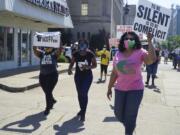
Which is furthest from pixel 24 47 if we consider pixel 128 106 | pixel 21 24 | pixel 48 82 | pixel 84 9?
pixel 84 9

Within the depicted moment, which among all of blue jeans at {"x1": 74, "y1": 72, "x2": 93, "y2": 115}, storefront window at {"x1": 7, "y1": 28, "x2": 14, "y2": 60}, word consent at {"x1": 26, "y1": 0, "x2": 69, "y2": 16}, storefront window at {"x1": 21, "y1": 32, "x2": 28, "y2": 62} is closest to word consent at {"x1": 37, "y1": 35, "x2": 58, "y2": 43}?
blue jeans at {"x1": 74, "y1": 72, "x2": 93, "y2": 115}

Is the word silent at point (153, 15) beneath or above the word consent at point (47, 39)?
above

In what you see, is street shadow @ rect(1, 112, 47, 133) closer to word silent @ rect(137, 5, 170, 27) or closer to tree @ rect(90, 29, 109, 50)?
word silent @ rect(137, 5, 170, 27)

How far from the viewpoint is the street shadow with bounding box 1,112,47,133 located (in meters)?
8.56

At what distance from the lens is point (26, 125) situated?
902 cm

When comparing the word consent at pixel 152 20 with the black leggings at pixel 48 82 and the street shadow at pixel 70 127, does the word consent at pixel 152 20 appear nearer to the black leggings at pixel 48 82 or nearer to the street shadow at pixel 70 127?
the black leggings at pixel 48 82

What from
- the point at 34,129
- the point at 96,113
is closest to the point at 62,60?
the point at 96,113

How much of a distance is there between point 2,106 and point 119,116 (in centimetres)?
519

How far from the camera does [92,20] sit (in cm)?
7044

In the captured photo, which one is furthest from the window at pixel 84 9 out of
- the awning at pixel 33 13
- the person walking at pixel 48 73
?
the person walking at pixel 48 73

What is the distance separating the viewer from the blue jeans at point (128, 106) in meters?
6.81

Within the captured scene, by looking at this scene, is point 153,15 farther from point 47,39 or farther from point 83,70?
point 83,70

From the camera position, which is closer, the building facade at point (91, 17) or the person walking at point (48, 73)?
the person walking at point (48, 73)

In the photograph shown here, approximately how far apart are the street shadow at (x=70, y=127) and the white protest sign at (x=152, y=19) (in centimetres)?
438
